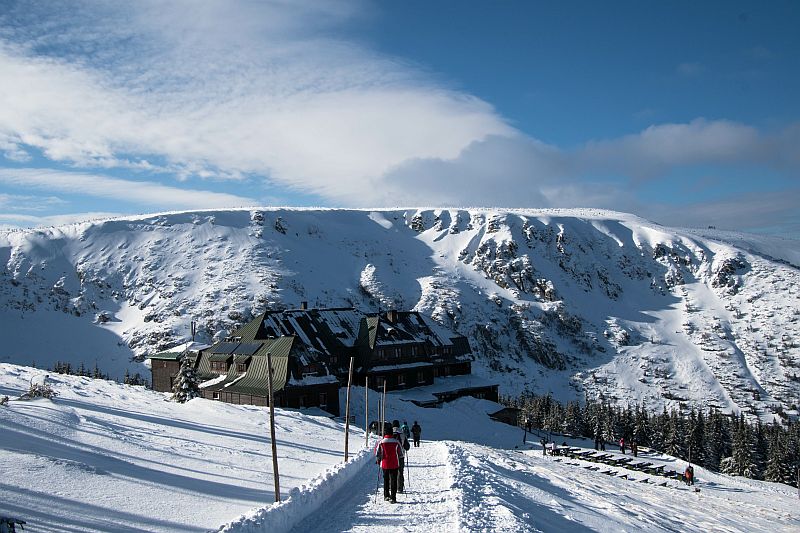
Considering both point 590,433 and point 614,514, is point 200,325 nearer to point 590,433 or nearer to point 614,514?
point 590,433

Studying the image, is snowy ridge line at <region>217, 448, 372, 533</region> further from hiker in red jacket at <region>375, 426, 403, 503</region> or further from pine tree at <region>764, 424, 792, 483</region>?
pine tree at <region>764, 424, 792, 483</region>

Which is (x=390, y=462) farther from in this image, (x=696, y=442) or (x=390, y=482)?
(x=696, y=442)

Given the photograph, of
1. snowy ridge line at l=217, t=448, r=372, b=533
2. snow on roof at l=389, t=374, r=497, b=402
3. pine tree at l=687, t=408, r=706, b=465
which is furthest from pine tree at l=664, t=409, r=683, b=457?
snowy ridge line at l=217, t=448, r=372, b=533

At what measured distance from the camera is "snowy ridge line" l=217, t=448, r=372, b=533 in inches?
374

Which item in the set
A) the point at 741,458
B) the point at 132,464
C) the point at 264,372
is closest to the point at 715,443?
the point at 741,458

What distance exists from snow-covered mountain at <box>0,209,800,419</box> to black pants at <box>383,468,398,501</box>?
269ft

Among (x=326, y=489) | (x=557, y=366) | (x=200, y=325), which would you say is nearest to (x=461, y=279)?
(x=557, y=366)

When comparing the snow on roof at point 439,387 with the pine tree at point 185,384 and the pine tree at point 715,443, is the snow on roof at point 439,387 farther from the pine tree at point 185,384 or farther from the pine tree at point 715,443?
the pine tree at point 715,443

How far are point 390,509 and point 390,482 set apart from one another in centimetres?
79

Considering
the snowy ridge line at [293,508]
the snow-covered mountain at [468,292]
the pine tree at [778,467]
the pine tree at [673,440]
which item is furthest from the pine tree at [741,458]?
the snowy ridge line at [293,508]

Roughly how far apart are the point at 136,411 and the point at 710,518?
78.0ft

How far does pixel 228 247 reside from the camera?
126375 mm

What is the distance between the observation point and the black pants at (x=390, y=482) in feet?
41.9

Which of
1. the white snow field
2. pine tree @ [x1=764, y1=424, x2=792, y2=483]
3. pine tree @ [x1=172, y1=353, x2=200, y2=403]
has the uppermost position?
the white snow field
